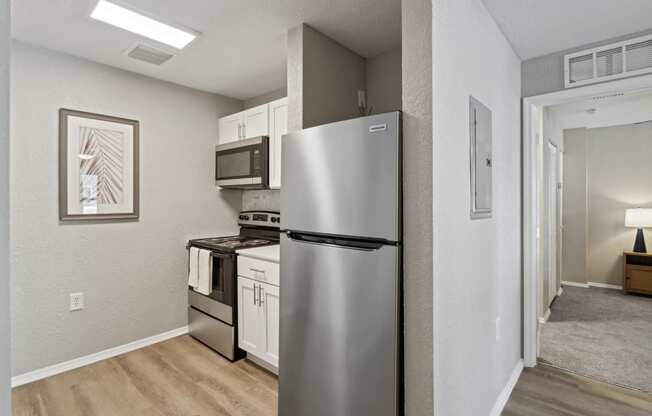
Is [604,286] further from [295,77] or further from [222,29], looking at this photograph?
[222,29]

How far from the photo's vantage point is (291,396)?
1.82 m

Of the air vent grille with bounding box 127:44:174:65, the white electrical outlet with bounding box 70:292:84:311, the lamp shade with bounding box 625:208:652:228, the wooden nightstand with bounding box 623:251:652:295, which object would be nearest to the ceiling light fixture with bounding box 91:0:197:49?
the air vent grille with bounding box 127:44:174:65

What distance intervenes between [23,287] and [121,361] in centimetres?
92

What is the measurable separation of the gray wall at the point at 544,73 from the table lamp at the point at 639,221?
351cm

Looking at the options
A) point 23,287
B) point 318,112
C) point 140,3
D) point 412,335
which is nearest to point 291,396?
point 412,335

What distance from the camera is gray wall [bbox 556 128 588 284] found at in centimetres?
499

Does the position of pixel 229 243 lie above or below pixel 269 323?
above

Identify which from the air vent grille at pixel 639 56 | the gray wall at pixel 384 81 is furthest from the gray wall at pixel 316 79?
the air vent grille at pixel 639 56

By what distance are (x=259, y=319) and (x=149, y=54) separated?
2203 millimetres

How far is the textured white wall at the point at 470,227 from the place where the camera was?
140 cm

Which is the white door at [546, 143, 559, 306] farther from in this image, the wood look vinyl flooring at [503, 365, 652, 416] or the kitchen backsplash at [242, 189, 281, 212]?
the kitchen backsplash at [242, 189, 281, 212]

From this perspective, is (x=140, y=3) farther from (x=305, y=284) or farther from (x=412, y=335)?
(x=412, y=335)

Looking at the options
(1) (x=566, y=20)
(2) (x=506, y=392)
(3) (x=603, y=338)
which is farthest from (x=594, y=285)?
(1) (x=566, y=20)

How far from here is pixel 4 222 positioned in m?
0.47
